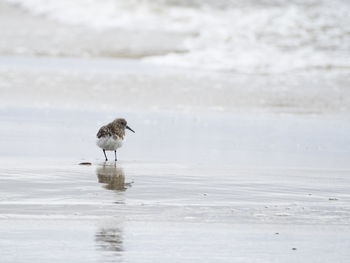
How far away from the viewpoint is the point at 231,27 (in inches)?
912

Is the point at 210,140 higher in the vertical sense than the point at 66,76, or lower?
lower

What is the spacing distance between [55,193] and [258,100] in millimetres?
7438

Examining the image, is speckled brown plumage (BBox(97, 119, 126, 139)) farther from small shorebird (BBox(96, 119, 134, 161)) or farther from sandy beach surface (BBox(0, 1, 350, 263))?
sandy beach surface (BBox(0, 1, 350, 263))

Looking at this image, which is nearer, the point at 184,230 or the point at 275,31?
the point at 184,230

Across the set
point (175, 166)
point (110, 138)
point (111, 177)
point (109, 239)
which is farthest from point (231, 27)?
point (109, 239)

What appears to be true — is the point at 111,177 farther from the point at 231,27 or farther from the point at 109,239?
the point at 231,27

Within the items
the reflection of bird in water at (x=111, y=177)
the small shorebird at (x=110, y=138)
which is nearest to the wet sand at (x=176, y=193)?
the reflection of bird in water at (x=111, y=177)

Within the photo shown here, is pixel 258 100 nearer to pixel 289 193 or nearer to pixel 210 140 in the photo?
pixel 210 140

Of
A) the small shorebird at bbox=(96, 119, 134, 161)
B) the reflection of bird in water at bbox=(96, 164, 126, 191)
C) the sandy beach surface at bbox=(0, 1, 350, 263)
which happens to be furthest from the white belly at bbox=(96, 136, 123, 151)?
the reflection of bird in water at bbox=(96, 164, 126, 191)

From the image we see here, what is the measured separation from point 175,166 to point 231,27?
15457 millimetres

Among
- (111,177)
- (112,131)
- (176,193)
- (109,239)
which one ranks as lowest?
(109,239)

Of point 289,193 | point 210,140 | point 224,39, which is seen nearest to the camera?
point 289,193

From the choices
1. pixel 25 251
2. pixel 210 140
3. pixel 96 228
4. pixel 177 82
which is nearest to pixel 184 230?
pixel 96 228

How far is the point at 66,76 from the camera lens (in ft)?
51.8
